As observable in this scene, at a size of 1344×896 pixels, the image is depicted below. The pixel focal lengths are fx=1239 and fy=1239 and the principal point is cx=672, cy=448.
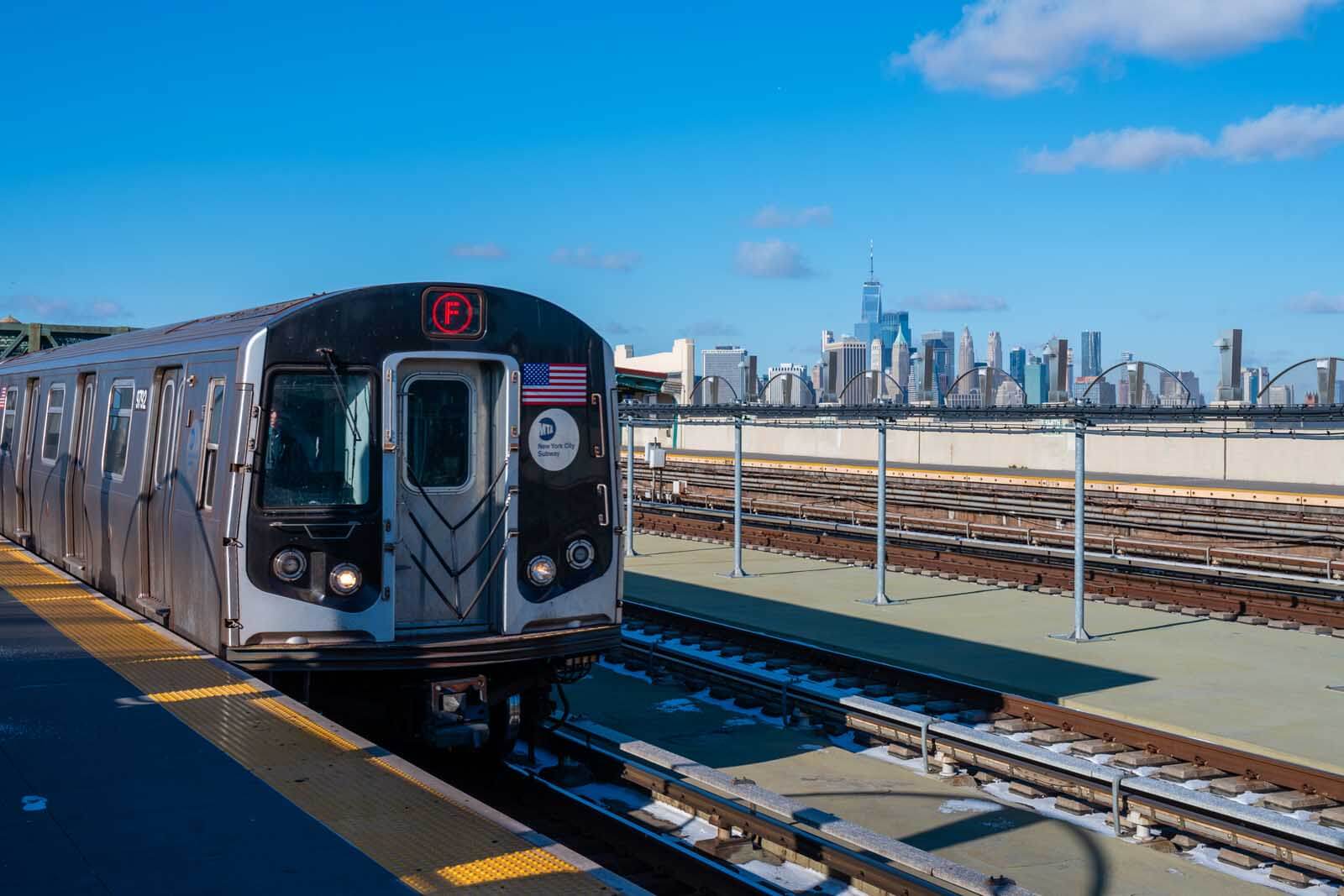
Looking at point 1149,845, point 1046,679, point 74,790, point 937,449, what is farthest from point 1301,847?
point 937,449

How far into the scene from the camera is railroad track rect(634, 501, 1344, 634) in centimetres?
1680

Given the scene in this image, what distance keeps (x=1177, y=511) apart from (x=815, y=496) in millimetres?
9480

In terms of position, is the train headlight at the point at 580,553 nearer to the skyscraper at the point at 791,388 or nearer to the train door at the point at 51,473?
the train door at the point at 51,473

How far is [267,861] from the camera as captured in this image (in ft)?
16.9

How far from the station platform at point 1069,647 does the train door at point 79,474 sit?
7666 millimetres

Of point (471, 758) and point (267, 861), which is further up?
point (267, 861)

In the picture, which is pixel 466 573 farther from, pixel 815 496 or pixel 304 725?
pixel 815 496

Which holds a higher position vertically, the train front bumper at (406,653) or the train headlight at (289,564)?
the train headlight at (289,564)

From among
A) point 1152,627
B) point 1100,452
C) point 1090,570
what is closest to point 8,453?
point 1152,627

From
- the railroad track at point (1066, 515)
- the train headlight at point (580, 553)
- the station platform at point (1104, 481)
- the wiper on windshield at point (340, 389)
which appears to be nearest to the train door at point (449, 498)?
the wiper on windshield at point (340, 389)

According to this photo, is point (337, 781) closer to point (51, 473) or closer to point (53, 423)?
point (51, 473)

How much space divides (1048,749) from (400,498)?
5113mm

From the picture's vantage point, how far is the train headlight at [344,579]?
301 inches

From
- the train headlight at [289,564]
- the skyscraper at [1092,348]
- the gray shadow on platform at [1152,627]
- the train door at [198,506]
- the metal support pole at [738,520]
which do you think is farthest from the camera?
the skyscraper at [1092,348]
